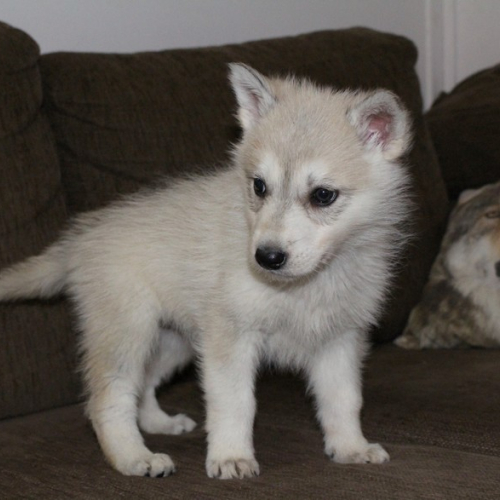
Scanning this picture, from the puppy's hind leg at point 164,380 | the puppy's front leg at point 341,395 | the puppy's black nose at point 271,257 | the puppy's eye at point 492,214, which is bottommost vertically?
the puppy's hind leg at point 164,380

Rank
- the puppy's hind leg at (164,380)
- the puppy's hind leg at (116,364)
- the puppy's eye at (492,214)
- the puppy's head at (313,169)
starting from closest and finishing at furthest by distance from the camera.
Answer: the puppy's head at (313,169) < the puppy's hind leg at (116,364) < the puppy's hind leg at (164,380) < the puppy's eye at (492,214)

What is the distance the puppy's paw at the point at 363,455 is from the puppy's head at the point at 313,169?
1.58ft

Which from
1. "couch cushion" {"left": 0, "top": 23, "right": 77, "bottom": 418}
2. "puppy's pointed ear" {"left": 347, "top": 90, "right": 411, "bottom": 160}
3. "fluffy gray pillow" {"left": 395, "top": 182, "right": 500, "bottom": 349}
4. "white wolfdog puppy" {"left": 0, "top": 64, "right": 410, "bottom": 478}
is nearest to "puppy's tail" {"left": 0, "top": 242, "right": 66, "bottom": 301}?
"white wolfdog puppy" {"left": 0, "top": 64, "right": 410, "bottom": 478}

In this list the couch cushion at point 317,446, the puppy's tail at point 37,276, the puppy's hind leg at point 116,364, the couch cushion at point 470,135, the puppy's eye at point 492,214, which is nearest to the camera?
the couch cushion at point 317,446

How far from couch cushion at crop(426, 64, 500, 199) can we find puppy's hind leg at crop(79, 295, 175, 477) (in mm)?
1573

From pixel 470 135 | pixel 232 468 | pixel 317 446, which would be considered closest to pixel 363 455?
pixel 317 446

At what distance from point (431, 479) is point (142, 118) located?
1.52 m

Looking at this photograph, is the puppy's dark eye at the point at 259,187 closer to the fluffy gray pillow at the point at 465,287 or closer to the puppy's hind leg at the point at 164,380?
the puppy's hind leg at the point at 164,380

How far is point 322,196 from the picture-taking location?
6.75 feet

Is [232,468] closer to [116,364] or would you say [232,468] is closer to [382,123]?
[116,364]

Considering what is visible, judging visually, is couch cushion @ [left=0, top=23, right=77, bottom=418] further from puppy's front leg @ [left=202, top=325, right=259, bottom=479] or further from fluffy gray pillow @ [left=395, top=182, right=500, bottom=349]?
fluffy gray pillow @ [left=395, top=182, right=500, bottom=349]

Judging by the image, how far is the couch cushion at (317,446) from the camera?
190cm

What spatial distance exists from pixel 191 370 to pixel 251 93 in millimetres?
1167

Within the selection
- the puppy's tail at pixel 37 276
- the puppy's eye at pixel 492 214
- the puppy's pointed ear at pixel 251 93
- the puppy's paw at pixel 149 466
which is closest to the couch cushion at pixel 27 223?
the puppy's tail at pixel 37 276
